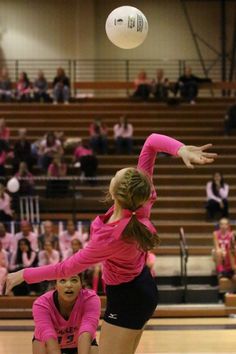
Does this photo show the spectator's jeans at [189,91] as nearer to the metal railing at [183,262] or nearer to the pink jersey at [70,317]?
the metal railing at [183,262]

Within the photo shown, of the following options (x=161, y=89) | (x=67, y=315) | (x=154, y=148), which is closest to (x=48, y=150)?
(x=161, y=89)

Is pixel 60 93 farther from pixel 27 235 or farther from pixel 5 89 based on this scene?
pixel 27 235

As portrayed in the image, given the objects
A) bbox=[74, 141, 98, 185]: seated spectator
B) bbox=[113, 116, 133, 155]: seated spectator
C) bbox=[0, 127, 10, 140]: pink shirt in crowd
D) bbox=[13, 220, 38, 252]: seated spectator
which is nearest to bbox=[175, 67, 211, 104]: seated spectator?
bbox=[113, 116, 133, 155]: seated spectator

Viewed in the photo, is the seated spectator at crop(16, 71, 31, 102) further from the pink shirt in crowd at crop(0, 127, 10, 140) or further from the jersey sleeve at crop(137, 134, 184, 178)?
the jersey sleeve at crop(137, 134, 184, 178)

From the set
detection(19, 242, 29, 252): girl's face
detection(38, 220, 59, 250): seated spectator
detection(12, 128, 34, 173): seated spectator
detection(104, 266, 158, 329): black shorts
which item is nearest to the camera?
detection(104, 266, 158, 329): black shorts

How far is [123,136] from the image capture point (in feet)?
48.3

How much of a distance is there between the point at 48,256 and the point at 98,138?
4869 millimetres

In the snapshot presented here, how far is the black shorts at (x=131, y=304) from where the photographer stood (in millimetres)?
3336

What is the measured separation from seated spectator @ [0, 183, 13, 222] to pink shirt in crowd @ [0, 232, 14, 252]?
1095 mm

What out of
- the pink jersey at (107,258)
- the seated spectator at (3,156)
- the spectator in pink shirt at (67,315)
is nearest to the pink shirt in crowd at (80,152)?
the seated spectator at (3,156)

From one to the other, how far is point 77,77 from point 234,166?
7.14 m

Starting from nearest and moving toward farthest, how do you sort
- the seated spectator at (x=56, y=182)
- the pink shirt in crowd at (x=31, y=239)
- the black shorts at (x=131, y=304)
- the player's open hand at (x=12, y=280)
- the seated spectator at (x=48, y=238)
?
the player's open hand at (x=12, y=280) < the black shorts at (x=131, y=304) < the pink shirt in crowd at (x=31, y=239) < the seated spectator at (x=48, y=238) < the seated spectator at (x=56, y=182)

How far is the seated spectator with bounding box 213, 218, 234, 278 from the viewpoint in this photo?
1033 cm

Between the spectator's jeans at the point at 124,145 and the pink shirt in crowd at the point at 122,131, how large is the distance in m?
0.07
